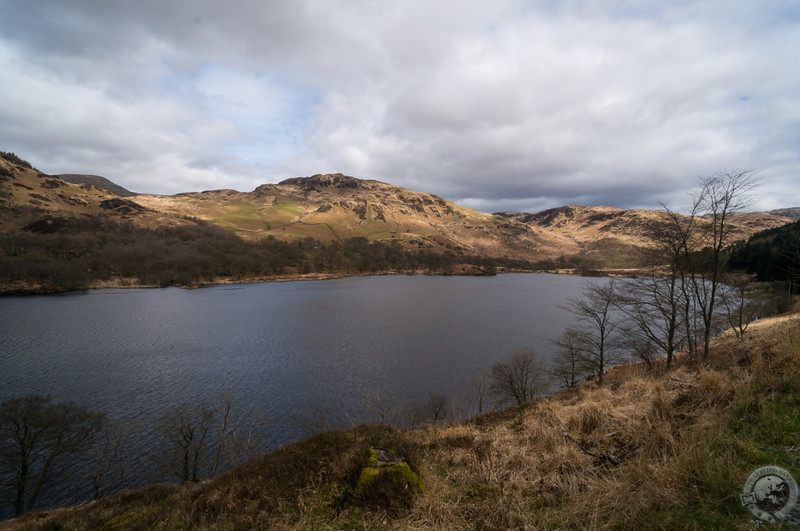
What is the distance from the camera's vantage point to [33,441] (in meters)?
18.0

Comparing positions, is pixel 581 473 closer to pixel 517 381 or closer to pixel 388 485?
pixel 388 485

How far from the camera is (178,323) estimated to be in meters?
56.2

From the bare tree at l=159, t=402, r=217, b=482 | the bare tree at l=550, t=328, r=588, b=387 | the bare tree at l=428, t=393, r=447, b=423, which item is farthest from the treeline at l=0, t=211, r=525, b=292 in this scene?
the bare tree at l=550, t=328, r=588, b=387

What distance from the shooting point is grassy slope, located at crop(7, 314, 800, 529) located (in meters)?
3.40

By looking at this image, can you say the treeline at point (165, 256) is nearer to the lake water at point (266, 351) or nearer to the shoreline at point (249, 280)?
the shoreline at point (249, 280)

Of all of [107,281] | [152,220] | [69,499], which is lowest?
[69,499]

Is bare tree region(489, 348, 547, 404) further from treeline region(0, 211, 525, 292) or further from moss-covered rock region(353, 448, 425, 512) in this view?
treeline region(0, 211, 525, 292)

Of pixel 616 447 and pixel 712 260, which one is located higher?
pixel 712 260

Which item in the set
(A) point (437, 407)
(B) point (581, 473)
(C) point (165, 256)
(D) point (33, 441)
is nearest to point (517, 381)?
(A) point (437, 407)

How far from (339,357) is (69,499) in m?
24.4

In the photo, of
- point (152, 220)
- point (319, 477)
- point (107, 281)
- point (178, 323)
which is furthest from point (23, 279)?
point (319, 477)

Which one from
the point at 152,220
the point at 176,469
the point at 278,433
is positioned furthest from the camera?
the point at 152,220

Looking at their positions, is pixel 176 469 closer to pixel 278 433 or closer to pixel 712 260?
pixel 278 433

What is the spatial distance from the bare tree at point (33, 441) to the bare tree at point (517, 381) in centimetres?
3008
